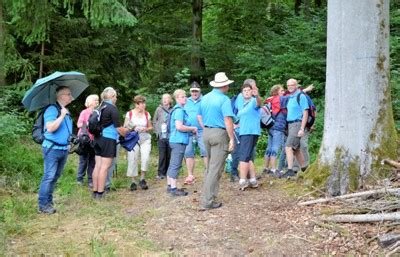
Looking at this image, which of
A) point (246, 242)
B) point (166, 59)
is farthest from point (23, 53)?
point (246, 242)

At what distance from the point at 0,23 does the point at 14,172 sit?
13.8 ft

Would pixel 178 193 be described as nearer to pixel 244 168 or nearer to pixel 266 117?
pixel 244 168

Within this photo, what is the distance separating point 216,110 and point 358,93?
1.93 m

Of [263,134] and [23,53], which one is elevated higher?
[23,53]

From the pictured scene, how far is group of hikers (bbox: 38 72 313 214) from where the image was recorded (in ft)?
22.1

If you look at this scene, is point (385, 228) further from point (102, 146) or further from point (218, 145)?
point (102, 146)

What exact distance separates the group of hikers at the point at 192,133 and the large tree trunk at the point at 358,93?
1500 mm

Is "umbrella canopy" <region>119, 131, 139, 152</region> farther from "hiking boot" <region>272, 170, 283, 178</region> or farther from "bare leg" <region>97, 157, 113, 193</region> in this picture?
"hiking boot" <region>272, 170, 283, 178</region>

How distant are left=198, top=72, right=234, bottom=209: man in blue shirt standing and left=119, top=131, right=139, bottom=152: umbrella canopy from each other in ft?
7.67

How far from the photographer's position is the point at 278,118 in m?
9.15

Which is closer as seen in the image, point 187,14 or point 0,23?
point 0,23

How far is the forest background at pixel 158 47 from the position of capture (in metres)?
12.2

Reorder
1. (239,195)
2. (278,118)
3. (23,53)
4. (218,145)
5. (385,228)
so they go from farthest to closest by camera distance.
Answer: (23,53)
(278,118)
(239,195)
(218,145)
(385,228)

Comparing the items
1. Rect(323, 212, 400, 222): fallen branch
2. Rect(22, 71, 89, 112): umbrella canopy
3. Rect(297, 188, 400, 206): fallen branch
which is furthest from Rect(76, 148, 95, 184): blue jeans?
Rect(323, 212, 400, 222): fallen branch
